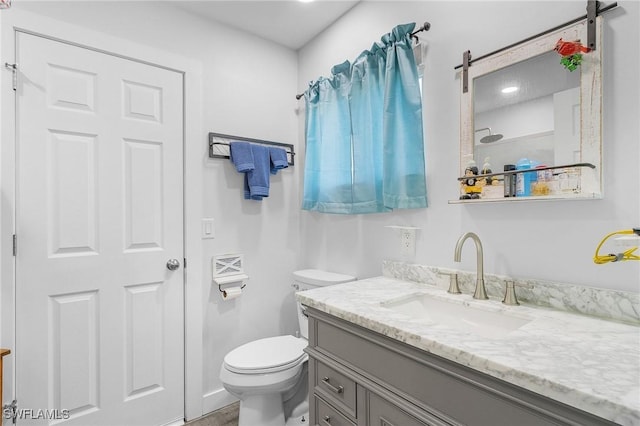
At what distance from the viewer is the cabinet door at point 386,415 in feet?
3.10

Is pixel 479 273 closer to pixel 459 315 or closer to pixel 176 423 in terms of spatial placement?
pixel 459 315

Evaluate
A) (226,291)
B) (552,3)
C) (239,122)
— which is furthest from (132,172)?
(552,3)

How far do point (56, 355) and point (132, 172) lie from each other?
0.99m

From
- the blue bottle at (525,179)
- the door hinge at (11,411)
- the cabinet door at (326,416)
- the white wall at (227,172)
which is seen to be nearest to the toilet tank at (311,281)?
the white wall at (227,172)

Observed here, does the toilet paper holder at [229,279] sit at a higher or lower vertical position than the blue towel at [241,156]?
lower

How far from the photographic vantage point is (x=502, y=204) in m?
1.31

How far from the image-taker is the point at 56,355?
160cm

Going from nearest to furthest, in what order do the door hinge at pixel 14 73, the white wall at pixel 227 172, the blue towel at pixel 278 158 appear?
the door hinge at pixel 14 73
the white wall at pixel 227 172
the blue towel at pixel 278 158

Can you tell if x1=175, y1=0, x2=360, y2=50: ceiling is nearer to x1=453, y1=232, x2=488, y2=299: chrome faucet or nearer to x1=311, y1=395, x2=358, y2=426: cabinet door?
x1=453, y1=232, x2=488, y2=299: chrome faucet

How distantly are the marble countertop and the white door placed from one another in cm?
119

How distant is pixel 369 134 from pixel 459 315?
1.01 meters

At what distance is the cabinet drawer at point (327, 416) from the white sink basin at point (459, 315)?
43 cm

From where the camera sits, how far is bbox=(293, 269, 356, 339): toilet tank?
1.97 metres

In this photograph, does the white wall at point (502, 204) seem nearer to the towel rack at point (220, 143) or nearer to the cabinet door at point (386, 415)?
the cabinet door at point (386, 415)
